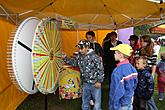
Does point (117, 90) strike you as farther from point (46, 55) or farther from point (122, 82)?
point (46, 55)

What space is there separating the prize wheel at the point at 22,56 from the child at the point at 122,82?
1.30m

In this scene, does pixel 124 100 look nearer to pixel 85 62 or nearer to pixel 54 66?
pixel 85 62

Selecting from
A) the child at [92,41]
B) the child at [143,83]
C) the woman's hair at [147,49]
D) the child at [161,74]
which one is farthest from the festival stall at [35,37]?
the child at [143,83]

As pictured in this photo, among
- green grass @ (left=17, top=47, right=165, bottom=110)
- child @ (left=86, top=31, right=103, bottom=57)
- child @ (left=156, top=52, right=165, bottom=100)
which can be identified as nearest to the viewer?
child @ (left=86, top=31, right=103, bottom=57)

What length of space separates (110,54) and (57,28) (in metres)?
2.23

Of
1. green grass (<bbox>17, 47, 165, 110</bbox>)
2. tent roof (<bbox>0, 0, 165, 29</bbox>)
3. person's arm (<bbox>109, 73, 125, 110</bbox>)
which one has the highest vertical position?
tent roof (<bbox>0, 0, 165, 29</bbox>)

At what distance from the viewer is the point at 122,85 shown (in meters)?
3.16

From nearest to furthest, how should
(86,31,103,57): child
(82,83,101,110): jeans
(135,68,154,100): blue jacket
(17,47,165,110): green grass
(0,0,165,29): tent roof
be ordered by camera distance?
1. (135,68,154,100): blue jacket
2. (82,83,101,110): jeans
3. (0,0,165,29): tent roof
4. (86,31,103,57): child
5. (17,47,165,110): green grass

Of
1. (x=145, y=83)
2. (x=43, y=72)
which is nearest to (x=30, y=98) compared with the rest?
(x=43, y=72)

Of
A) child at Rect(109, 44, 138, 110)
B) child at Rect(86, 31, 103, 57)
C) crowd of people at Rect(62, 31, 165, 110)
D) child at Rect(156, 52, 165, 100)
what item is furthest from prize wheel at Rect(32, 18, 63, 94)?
child at Rect(156, 52, 165, 100)

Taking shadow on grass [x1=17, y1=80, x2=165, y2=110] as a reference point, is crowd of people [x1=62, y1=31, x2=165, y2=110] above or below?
above

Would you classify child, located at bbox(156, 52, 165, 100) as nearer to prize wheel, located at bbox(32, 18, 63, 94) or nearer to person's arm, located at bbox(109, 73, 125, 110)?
prize wheel, located at bbox(32, 18, 63, 94)

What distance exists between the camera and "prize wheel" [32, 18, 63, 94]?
3.83 m

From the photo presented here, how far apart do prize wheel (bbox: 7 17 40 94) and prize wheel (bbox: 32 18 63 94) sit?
159 mm
